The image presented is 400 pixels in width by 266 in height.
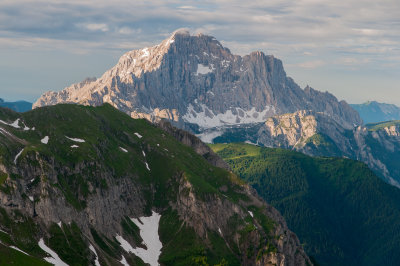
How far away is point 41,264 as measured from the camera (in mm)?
194625

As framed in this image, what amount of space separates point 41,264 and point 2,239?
61.6 ft

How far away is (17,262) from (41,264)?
32.5 ft

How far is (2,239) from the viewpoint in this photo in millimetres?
199125

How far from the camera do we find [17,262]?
188 metres

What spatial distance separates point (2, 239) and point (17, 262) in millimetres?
16266
